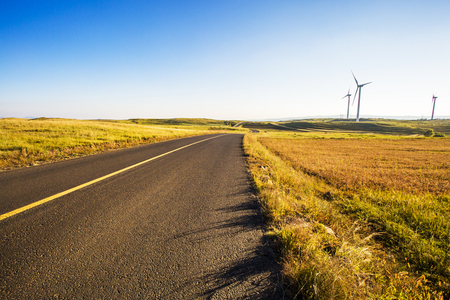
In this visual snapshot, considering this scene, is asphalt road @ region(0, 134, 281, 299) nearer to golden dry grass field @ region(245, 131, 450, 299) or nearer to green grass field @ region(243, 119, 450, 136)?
golden dry grass field @ region(245, 131, 450, 299)

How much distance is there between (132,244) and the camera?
2.61 meters

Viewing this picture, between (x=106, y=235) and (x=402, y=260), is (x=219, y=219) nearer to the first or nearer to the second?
(x=106, y=235)

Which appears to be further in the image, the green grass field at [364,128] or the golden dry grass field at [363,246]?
the green grass field at [364,128]

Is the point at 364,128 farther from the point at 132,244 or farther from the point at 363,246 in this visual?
the point at 132,244

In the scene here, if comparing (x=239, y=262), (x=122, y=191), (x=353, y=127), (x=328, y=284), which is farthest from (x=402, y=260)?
(x=353, y=127)

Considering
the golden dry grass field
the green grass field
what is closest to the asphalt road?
the golden dry grass field

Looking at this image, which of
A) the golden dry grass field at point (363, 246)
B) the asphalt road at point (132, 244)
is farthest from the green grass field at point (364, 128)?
the asphalt road at point (132, 244)

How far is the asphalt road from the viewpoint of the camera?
6.23 feet

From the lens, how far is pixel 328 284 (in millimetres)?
1873

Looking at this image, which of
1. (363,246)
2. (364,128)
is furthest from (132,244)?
(364,128)

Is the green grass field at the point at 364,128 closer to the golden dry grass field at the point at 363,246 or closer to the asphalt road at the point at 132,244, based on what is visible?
the golden dry grass field at the point at 363,246

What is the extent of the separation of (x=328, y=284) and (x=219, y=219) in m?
1.87

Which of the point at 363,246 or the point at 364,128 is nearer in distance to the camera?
the point at 363,246

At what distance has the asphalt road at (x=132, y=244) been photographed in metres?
1.90
